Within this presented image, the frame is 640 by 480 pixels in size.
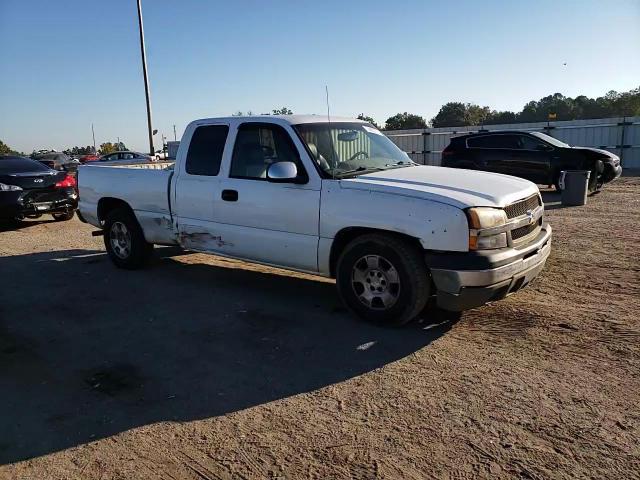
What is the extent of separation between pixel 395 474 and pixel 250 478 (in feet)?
2.47

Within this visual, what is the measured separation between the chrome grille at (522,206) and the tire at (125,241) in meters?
4.69

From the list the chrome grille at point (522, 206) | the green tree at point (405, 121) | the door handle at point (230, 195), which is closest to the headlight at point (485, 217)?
the chrome grille at point (522, 206)

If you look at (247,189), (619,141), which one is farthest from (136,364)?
(619,141)

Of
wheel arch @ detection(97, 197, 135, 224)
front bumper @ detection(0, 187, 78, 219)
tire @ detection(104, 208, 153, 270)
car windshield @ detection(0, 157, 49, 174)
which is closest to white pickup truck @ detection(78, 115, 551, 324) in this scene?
tire @ detection(104, 208, 153, 270)

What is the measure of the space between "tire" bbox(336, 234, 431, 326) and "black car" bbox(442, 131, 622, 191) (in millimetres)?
10238

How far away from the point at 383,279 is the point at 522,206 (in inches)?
55.7

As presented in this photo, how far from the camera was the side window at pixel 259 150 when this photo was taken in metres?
5.32

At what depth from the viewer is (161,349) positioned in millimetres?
4422

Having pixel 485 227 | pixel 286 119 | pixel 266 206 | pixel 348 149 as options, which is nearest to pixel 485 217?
pixel 485 227

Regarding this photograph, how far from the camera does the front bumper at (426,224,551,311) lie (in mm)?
4117

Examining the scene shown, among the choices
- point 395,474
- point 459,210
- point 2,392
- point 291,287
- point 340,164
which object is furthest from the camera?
point 291,287

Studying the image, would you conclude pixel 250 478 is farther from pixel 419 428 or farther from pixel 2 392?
pixel 2 392

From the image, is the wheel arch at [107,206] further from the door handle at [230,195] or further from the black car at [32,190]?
the black car at [32,190]

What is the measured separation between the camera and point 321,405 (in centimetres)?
342
